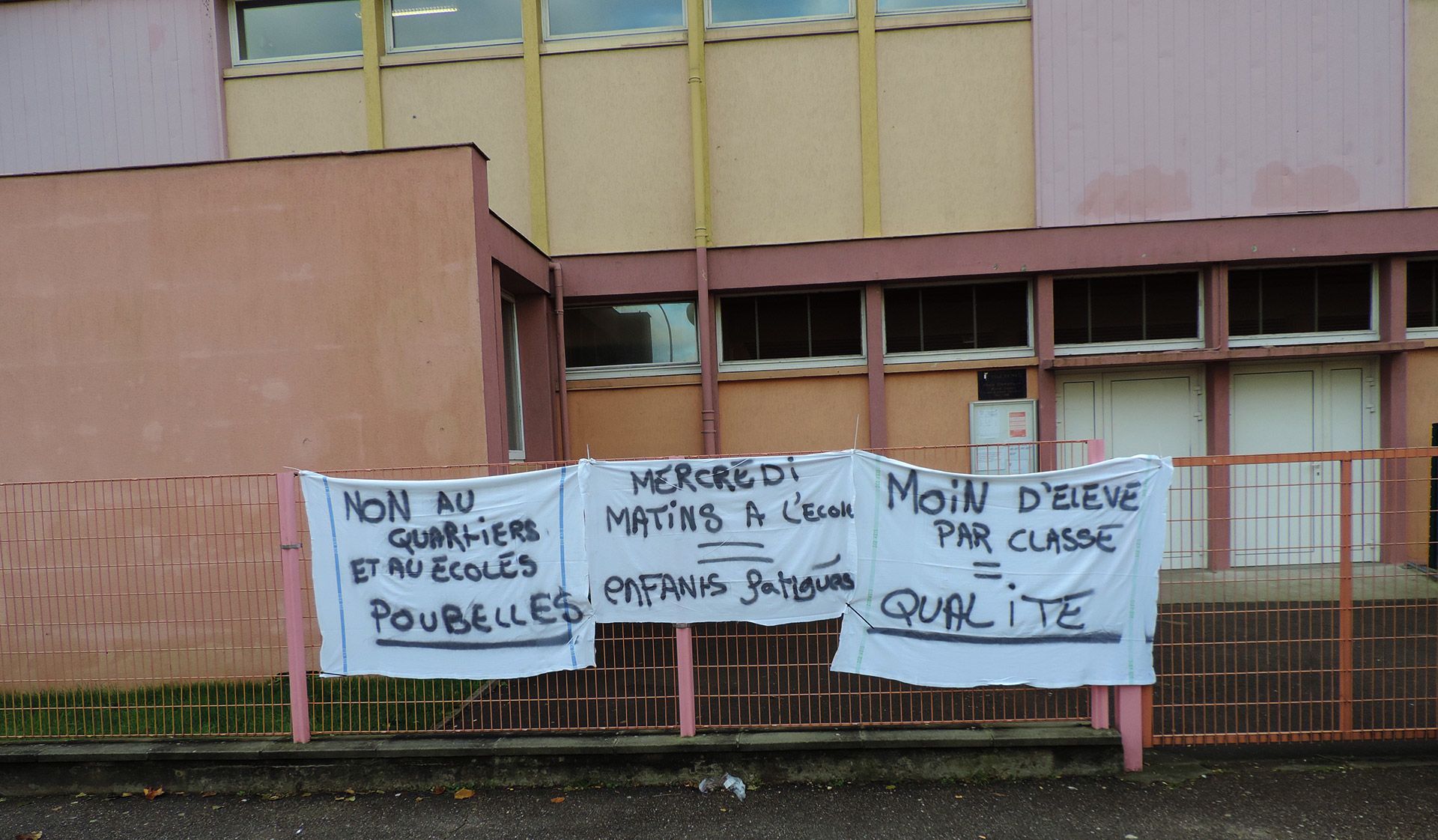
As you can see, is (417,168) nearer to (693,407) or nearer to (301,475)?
(301,475)

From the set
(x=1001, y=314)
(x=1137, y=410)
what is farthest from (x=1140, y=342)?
(x=1001, y=314)

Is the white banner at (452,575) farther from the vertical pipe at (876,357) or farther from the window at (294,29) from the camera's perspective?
the window at (294,29)

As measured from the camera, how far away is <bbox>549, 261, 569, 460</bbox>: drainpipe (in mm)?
7746

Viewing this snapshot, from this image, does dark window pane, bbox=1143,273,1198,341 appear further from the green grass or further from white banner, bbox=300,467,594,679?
the green grass

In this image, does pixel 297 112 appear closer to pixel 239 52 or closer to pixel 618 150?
pixel 239 52

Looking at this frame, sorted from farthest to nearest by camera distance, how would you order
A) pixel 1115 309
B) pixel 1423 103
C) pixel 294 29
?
→ pixel 294 29 → pixel 1115 309 → pixel 1423 103

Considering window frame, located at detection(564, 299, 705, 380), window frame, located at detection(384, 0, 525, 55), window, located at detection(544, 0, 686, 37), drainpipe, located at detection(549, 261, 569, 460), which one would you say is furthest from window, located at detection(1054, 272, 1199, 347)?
window frame, located at detection(384, 0, 525, 55)

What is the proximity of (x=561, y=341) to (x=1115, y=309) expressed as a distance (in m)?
5.67

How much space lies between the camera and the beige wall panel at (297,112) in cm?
812

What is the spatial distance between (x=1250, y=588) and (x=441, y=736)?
13.7 ft

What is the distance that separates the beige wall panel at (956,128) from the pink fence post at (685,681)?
528cm

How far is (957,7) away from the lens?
307 inches

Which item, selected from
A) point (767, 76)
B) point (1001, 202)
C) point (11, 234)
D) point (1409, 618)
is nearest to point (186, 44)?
point (11, 234)

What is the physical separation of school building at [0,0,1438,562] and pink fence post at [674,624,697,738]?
356cm
